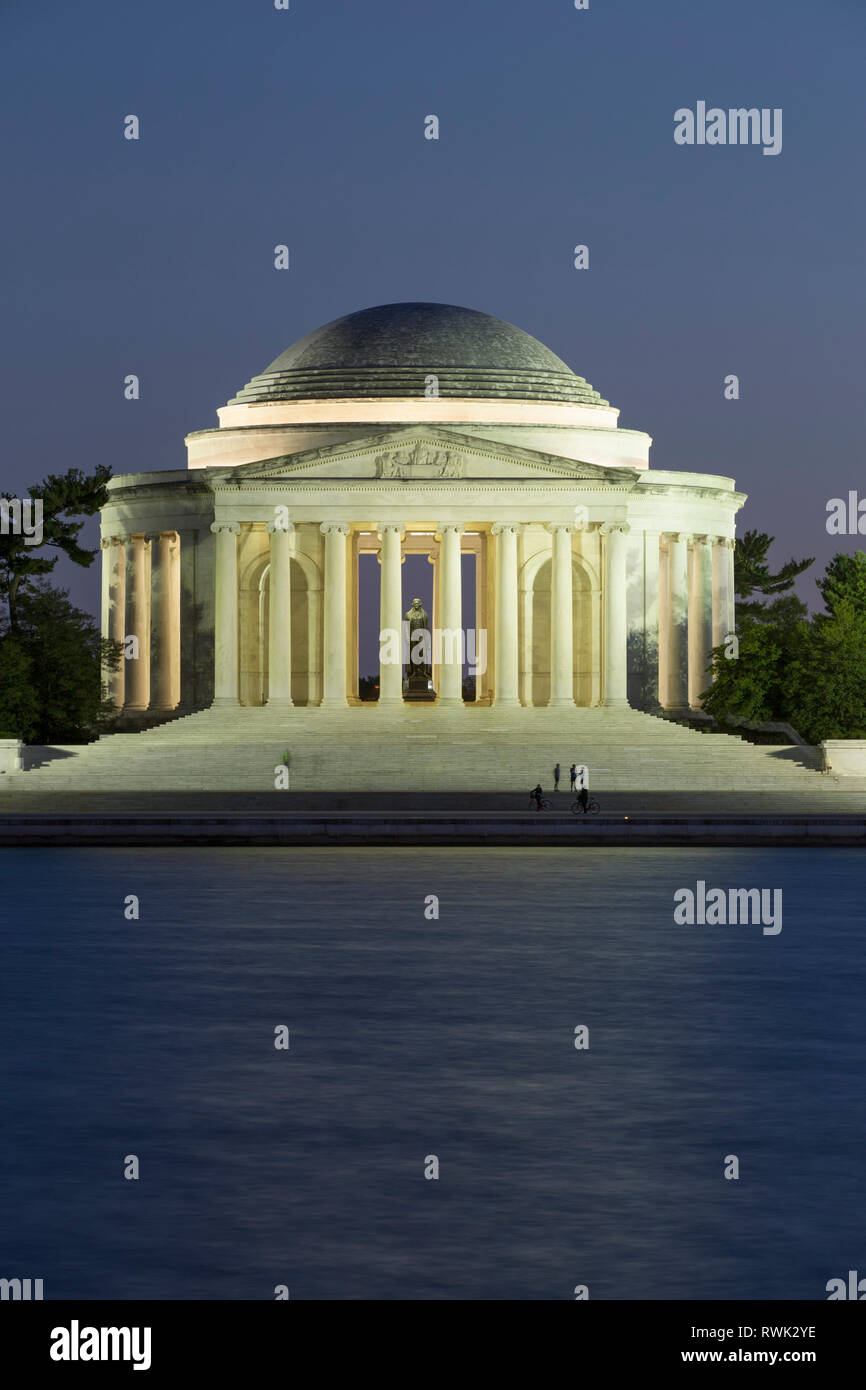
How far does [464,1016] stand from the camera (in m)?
25.7

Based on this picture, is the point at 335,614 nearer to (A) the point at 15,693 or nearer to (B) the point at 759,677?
(A) the point at 15,693

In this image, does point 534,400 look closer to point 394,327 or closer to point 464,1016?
point 394,327

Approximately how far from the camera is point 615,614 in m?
95.4

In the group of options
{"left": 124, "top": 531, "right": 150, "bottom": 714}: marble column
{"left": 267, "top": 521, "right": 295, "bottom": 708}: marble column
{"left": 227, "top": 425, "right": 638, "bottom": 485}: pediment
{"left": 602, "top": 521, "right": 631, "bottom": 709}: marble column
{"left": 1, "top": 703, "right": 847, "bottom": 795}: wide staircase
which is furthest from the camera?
{"left": 124, "top": 531, "right": 150, "bottom": 714}: marble column

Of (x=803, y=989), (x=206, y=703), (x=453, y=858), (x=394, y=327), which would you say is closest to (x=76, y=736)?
(x=206, y=703)

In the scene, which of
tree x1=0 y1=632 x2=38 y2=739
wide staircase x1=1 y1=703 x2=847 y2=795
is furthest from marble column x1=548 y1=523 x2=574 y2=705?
tree x1=0 y1=632 x2=38 y2=739

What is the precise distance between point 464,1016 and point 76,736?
68.0 m

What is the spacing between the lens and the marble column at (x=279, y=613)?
94.1 metres

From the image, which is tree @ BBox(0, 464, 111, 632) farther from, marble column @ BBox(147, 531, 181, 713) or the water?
the water

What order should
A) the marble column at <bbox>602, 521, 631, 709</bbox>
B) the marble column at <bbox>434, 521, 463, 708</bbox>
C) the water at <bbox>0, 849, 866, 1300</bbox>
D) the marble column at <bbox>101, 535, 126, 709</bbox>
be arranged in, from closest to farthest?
the water at <bbox>0, 849, 866, 1300</bbox> < the marble column at <bbox>434, 521, 463, 708</bbox> < the marble column at <bbox>602, 521, 631, 709</bbox> < the marble column at <bbox>101, 535, 126, 709</bbox>

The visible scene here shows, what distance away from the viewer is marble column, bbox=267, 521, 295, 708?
94062mm

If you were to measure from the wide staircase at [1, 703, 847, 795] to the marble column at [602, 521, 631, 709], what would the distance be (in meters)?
7.43

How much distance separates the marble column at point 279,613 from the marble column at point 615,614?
1321 cm

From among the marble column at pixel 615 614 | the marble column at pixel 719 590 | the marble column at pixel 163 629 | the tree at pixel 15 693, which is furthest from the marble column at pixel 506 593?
the tree at pixel 15 693
